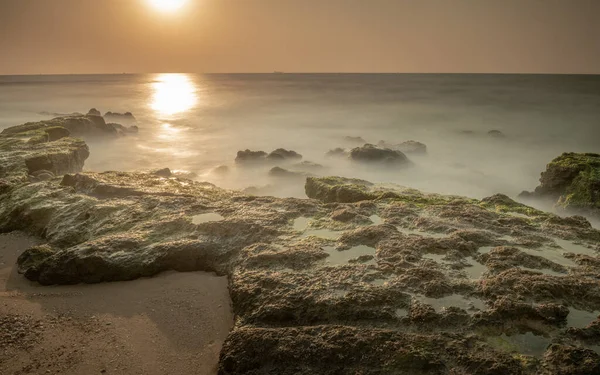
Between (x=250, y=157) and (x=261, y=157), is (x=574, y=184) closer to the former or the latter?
(x=261, y=157)

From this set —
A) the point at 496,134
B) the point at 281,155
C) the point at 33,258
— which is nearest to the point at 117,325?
the point at 33,258

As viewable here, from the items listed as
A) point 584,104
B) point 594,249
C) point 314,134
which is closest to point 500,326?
point 594,249

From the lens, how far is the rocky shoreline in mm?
2809

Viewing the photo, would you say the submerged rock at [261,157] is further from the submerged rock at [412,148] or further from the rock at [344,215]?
the rock at [344,215]

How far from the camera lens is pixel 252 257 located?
13.5 feet

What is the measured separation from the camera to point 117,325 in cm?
352

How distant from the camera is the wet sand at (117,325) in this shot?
3119 mm

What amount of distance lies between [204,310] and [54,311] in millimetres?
1380

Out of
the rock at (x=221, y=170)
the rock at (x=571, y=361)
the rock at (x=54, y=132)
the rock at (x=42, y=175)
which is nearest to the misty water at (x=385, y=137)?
the rock at (x=221, y=170)

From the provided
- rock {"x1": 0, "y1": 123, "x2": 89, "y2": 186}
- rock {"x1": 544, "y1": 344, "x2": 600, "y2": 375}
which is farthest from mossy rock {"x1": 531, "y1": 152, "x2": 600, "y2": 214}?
rock {"x1": 0, "y1": 123, "x2": 89, "y2": 186}

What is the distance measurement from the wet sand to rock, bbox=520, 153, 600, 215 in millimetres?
7231

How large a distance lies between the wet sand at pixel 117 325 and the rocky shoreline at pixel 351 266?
0.21 meters

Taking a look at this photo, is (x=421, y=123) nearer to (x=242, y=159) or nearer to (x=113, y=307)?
(x=242, y=159)

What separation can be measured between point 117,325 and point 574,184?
8.67 metres
